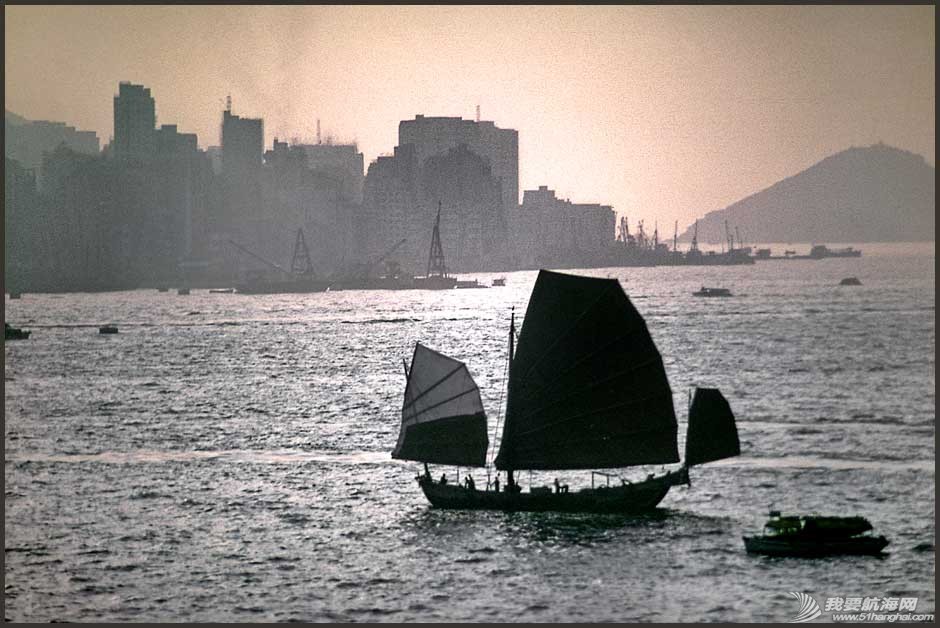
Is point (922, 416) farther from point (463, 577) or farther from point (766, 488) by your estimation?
point (463, 577)

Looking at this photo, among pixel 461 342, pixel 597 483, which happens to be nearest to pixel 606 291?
pixel 597 483

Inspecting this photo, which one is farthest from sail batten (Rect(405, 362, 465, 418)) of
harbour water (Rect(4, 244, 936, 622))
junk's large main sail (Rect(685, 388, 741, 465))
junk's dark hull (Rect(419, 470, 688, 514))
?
junk's large main sail (Rect(685, 388, 741, 465))

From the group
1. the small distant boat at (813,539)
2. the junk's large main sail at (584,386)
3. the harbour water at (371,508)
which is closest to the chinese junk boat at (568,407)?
the junk's large main sail at (584,386)

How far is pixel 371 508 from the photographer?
159 feet

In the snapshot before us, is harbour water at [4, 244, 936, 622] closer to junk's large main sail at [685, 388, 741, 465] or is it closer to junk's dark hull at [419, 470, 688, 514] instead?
junk's dark hull at [419, 470, 688, 514]

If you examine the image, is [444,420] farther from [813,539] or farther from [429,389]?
[813,539]

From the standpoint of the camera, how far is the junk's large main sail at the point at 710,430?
150 feet

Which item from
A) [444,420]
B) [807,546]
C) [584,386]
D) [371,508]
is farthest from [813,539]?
[371,508]

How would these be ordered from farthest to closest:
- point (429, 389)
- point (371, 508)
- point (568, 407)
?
point (371, 508) → point (429, 389) → point (568, 407)

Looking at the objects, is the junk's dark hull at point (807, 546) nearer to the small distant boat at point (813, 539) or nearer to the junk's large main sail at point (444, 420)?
the small distant boat at point (813, 539)

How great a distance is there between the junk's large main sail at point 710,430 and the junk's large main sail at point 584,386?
85 centimetres

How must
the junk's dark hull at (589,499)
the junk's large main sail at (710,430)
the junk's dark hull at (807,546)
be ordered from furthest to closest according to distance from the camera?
1. the junk's large main sail at (710,430)
2. the junk's dark hull at (589,499)
3. the junk's dark hull at (807,546)

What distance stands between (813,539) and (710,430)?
687 centimetres

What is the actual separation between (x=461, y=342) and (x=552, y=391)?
252ft
